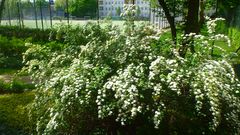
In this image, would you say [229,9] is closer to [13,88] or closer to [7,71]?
[7,71]

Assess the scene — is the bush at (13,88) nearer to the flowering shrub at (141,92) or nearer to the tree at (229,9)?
the flowering shrub at (141,92)

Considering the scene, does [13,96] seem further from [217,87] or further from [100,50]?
[217,87]

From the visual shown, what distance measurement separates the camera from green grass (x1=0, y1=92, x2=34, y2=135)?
5.04 m

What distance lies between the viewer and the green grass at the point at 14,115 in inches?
198

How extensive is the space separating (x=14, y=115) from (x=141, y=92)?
254cm

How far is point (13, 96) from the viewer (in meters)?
6.57

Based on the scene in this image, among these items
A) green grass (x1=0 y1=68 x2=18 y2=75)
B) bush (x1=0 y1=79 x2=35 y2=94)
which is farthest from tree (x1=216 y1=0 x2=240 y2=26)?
green grass (x1=0 y1=68 x2=18 y2=75)

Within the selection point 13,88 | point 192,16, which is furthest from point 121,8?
point 13,88

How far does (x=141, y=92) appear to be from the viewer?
3.65m

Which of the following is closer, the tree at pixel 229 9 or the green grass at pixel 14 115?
the green grass at pixel 14 115

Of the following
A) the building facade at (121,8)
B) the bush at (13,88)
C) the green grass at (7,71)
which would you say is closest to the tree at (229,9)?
the building facade at (121,8)

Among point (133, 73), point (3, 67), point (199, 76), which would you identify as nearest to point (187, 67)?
point (199, 76)

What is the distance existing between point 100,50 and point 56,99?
0.77 metres

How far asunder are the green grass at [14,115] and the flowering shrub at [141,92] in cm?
88
